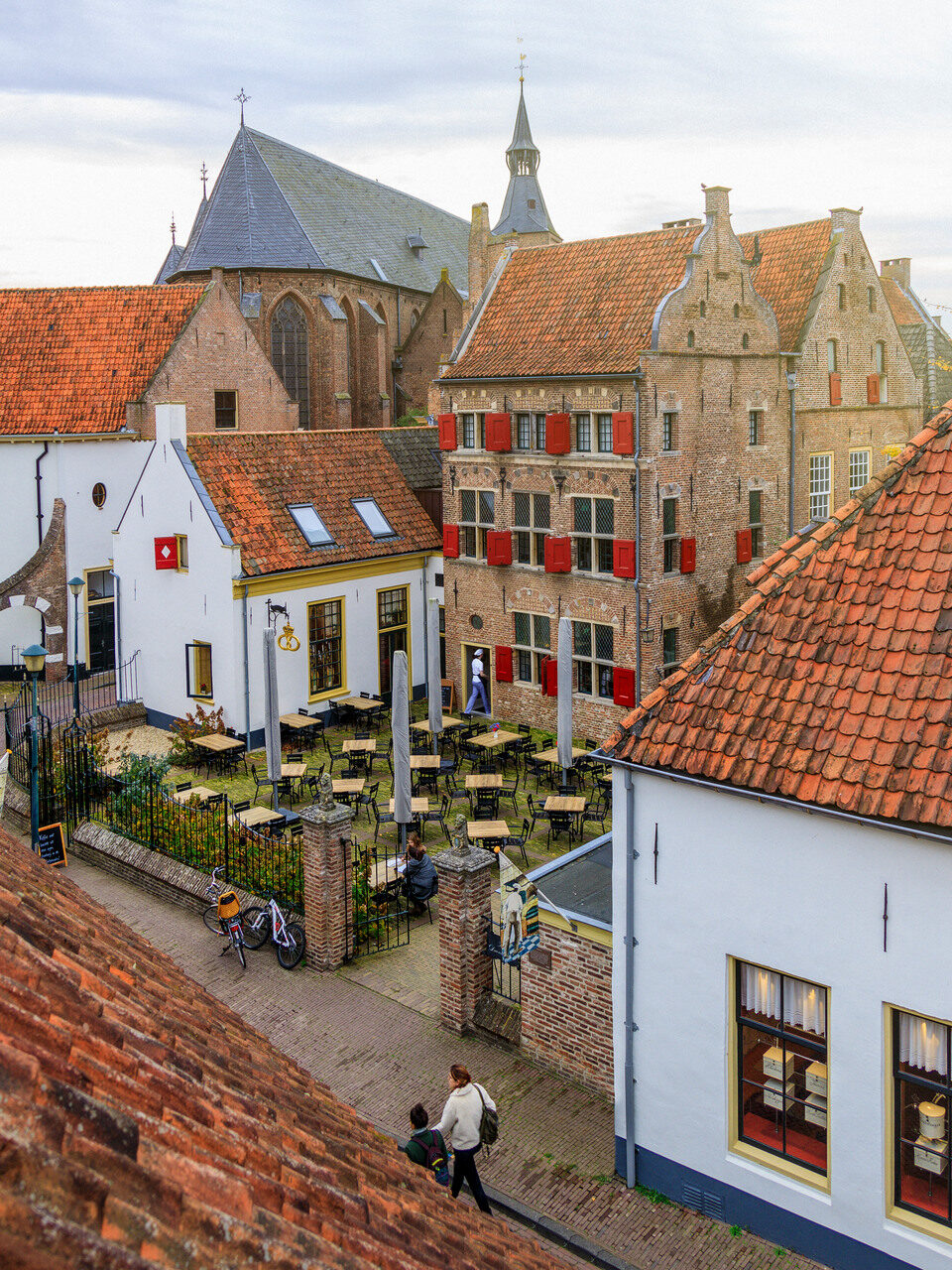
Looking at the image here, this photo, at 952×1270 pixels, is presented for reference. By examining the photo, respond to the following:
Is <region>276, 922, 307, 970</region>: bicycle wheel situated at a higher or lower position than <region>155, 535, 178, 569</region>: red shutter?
lower

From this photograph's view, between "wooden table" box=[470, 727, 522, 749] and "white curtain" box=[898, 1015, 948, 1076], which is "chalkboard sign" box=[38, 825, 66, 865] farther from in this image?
"white curtain" box=[898, 1015, 948, 1076]

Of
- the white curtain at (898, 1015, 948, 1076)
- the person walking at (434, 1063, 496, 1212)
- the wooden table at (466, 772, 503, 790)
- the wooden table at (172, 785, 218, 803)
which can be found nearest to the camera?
the white curtain at (898, 1015, 948, 1076)

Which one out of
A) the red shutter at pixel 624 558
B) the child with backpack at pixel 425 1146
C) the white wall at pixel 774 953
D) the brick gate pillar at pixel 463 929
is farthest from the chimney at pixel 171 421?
the child with backpack at pixel 425 1146

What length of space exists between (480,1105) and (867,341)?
2560 cm

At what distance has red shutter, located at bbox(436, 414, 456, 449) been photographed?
27203 millimetres

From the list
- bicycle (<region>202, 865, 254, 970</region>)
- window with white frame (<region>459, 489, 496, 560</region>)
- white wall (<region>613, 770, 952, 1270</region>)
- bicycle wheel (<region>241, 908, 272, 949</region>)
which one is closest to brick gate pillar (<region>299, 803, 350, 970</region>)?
bicycle wheel (<region>241, 908, 272, 949</region>)

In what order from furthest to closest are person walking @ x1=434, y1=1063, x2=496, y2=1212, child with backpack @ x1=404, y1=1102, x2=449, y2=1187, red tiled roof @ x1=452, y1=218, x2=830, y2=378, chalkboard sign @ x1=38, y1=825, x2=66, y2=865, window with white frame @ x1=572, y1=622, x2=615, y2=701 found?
window with white frame @ x1=572, y1=622, x2=615, y2=701 → red tiled roof @ x1=452, y1=218, x2=830, y2=378 → chalkboard sign @ x1=38, y1=825, x2=66, y2=865 → person walking @ x1=434, y1=1063, x2=496, y2=1212 → child with backpack @ x1=404, y1=1102, x2=449, y2=1187

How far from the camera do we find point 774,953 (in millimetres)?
8828

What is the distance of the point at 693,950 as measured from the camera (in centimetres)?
941

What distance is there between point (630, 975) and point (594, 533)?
15.6 m

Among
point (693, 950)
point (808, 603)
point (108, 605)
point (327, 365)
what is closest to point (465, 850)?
point (693, 950)

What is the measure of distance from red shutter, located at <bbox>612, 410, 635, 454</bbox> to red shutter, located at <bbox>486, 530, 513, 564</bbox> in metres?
3.75

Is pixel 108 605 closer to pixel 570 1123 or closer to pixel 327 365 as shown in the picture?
pixel 327 365

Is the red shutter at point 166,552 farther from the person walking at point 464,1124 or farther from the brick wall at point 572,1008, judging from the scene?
the person walking at point 464,1124
